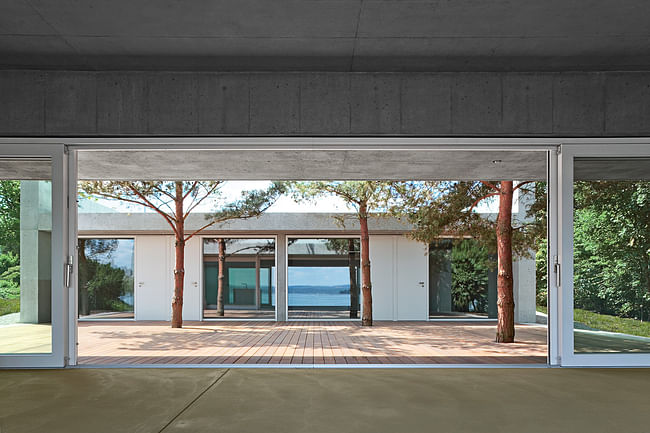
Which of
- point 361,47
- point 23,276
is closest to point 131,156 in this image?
point 23,276

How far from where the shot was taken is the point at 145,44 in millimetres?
4344

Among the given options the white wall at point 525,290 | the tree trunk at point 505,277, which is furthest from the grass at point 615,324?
the white wall at point 525,290

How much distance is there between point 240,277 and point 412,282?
4.86m

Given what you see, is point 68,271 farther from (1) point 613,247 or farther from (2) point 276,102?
(1) point 613,247

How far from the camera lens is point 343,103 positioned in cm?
497

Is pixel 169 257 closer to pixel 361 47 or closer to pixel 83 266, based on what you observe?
pixel 83 266

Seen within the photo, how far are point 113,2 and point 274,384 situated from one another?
303cm

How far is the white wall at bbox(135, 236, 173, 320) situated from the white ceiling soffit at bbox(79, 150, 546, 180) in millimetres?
6489

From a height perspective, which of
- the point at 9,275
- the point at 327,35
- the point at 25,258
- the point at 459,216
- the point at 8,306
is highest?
the point at 327,35

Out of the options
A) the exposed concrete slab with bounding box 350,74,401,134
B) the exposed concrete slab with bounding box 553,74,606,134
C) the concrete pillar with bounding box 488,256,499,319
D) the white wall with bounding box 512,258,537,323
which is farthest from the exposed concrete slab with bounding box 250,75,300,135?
the concrete pillar with bounding box 488,256,499,319

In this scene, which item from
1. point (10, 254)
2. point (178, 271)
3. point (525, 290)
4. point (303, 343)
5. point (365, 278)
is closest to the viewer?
point (10, 254)

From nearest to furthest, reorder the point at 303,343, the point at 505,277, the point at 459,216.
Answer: the point at 303,343 → the point at 505,277 → the point at 459,216

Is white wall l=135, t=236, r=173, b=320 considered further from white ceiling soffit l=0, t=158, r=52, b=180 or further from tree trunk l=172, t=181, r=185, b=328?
white ceiling soffit l=0, t=158, r=52, b=180

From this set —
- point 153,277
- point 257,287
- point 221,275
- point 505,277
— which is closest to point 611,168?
point 505,277
